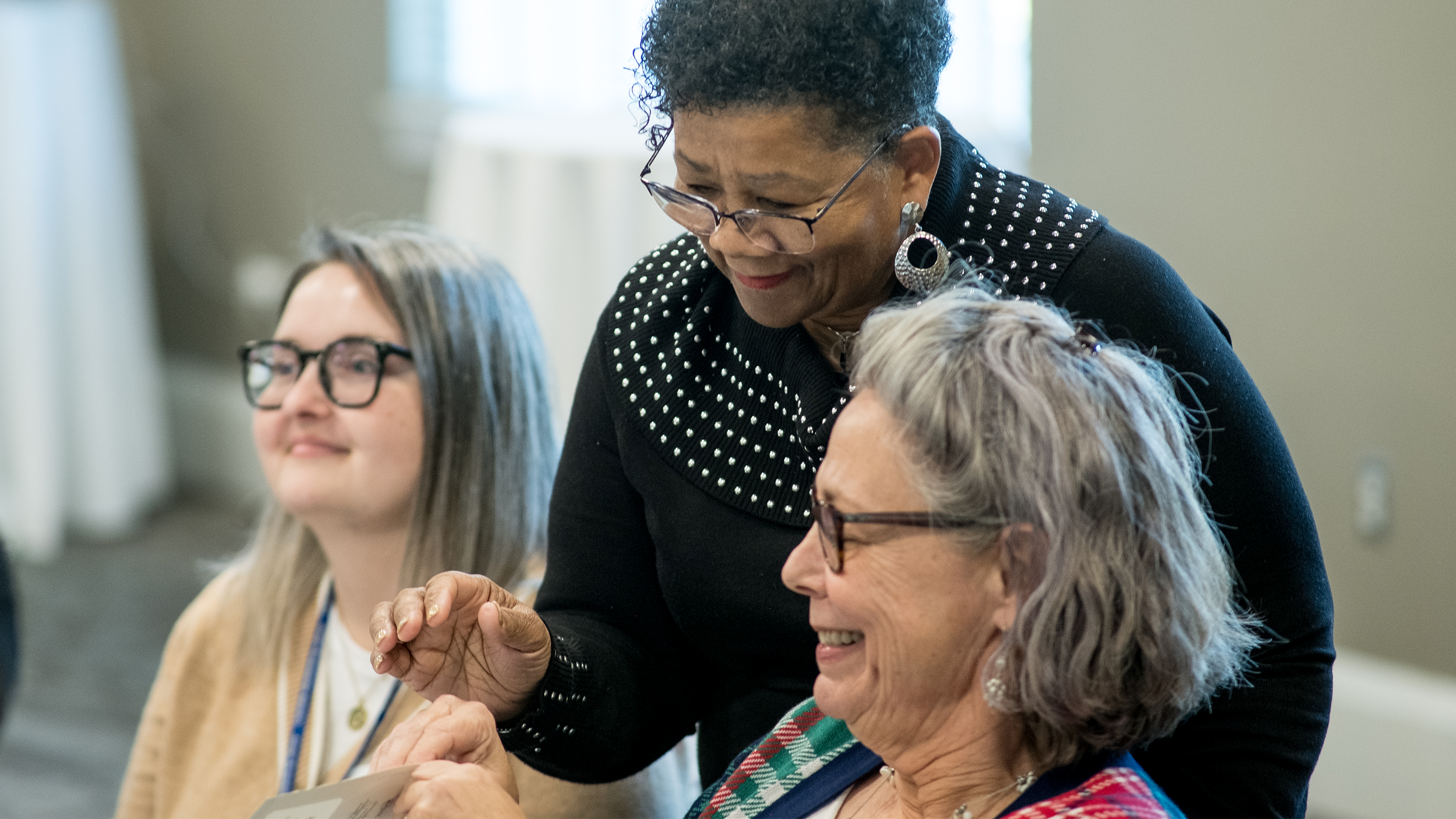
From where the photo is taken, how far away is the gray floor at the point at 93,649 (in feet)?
10.5

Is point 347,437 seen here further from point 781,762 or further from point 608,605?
point 781,762

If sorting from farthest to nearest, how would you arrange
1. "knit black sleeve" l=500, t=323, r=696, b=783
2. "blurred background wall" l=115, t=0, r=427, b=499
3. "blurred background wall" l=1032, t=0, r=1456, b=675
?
"blurred background wall" l=115, t=0, r=427, b=499, "blurred background wall" l=1032, t=0, r=1456, b=675, "knit black sleeve" l=500, t=323, r=696, b=783

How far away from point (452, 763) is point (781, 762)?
33 centimetres

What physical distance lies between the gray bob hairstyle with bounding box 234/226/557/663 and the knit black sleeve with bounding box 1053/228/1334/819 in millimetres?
876

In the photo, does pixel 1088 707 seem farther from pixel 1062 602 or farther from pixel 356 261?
pixel 356 261

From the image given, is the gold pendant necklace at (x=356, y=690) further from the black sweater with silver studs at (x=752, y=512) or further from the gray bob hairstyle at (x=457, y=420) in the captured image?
the black sweater with silver studs at (x=752, y=512)

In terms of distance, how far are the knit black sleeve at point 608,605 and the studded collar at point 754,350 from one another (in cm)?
8

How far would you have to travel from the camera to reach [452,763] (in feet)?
3.99

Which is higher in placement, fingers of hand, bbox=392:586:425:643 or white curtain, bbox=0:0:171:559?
fingers of hand, bbox=392:586:425:643

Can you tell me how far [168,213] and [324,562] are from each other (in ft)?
11.7

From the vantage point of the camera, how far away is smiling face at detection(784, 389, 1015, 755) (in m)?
1.11

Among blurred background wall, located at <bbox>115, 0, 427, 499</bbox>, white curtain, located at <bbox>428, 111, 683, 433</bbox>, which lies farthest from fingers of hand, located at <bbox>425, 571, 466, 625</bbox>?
blurred background wall, located at <bbox>115, 0, 427, 499</bbox>

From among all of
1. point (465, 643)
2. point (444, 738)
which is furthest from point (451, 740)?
point (465, 643)

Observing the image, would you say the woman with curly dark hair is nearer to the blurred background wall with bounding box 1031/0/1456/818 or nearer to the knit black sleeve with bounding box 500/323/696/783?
the knit black sleeve with bounding box 500/323/696/783
